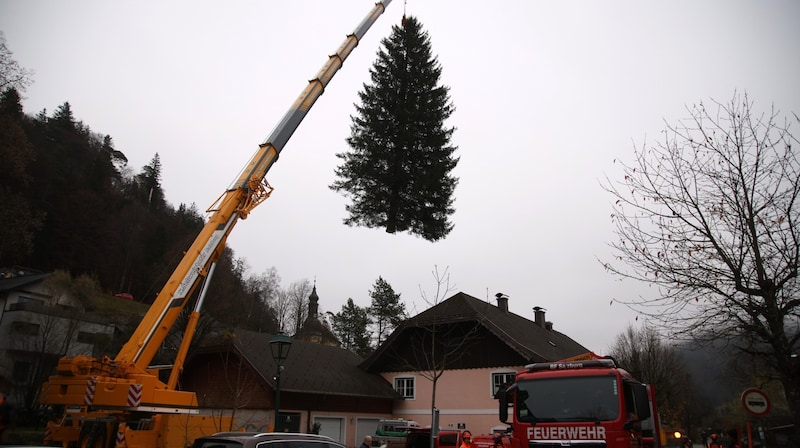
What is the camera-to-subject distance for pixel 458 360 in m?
26.7

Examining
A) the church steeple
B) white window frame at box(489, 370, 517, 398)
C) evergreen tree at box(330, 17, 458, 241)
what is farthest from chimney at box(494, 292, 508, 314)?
the church steeple

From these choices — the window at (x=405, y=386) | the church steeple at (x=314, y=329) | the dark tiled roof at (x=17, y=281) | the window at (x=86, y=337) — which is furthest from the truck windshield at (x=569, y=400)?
the church steeple at (x=314, y=329)

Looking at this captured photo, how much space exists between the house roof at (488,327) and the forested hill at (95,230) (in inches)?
942

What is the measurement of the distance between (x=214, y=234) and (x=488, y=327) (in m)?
15.0

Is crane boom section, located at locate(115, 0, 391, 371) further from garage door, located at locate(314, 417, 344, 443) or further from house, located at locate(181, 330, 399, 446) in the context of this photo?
garage door, located at locate(314, 417, 344, 443)

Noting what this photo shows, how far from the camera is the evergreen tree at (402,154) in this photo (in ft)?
53.8

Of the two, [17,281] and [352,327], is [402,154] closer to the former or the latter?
[17,281]

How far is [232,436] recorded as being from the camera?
7.59 m

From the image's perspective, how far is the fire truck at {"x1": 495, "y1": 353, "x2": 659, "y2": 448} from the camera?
8.68 meters

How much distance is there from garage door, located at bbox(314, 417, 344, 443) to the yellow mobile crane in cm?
973

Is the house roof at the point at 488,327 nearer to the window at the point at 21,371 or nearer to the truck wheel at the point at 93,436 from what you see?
the truck wheel at the point at 93,436

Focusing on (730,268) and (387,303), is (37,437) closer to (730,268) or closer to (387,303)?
(730,268)

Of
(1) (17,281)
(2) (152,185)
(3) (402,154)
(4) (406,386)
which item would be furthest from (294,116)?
(2) (152,185)

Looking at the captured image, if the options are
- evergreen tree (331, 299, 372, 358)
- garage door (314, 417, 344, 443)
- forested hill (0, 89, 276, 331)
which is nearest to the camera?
garage door (314, 417, 344, 443)
